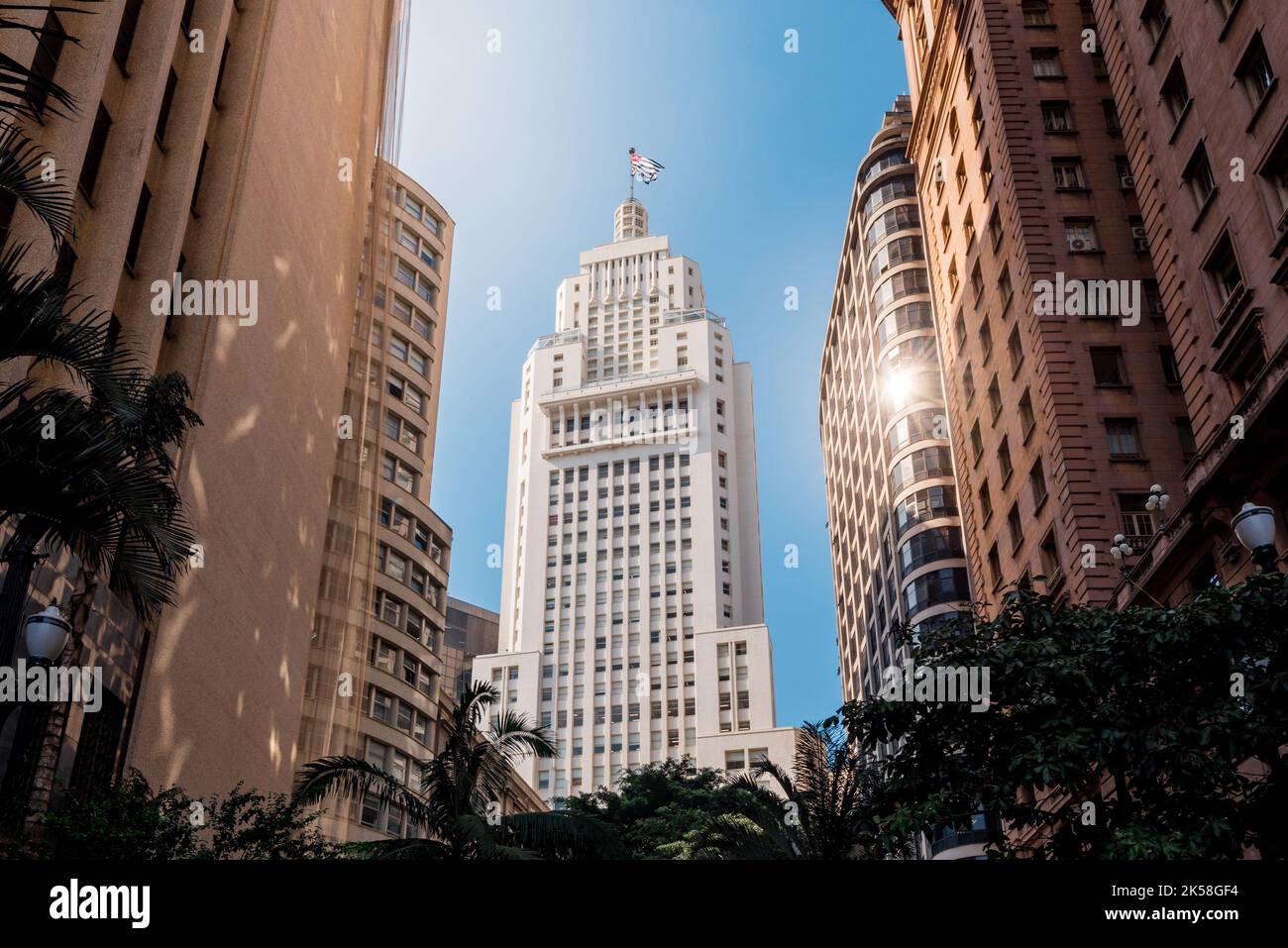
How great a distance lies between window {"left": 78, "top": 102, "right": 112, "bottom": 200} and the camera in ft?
81.3

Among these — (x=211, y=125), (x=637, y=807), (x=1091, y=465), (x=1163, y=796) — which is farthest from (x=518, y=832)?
(x=637, y=807)

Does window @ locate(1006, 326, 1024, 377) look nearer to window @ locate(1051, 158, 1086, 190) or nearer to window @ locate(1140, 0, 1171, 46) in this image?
window @ locate(1051, 158, 1086, 190)

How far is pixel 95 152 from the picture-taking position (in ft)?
83.0

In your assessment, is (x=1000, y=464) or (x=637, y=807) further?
(x=637, y=807)

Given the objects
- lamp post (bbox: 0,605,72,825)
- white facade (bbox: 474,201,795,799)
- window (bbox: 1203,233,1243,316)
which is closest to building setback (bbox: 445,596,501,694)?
white facade (bbox: 474,201,795,799)

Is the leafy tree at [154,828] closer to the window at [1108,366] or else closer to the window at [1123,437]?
the window at [1123,437]

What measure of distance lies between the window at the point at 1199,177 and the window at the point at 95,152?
85.0ft

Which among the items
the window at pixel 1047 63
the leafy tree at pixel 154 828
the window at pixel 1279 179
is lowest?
the leafy tree at pixel 154 828

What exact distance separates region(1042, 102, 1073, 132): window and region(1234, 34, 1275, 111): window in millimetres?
16068

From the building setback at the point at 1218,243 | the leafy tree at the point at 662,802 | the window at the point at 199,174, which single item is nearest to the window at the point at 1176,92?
the building setback at the point at 1218,243

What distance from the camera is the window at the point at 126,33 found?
26422mm
